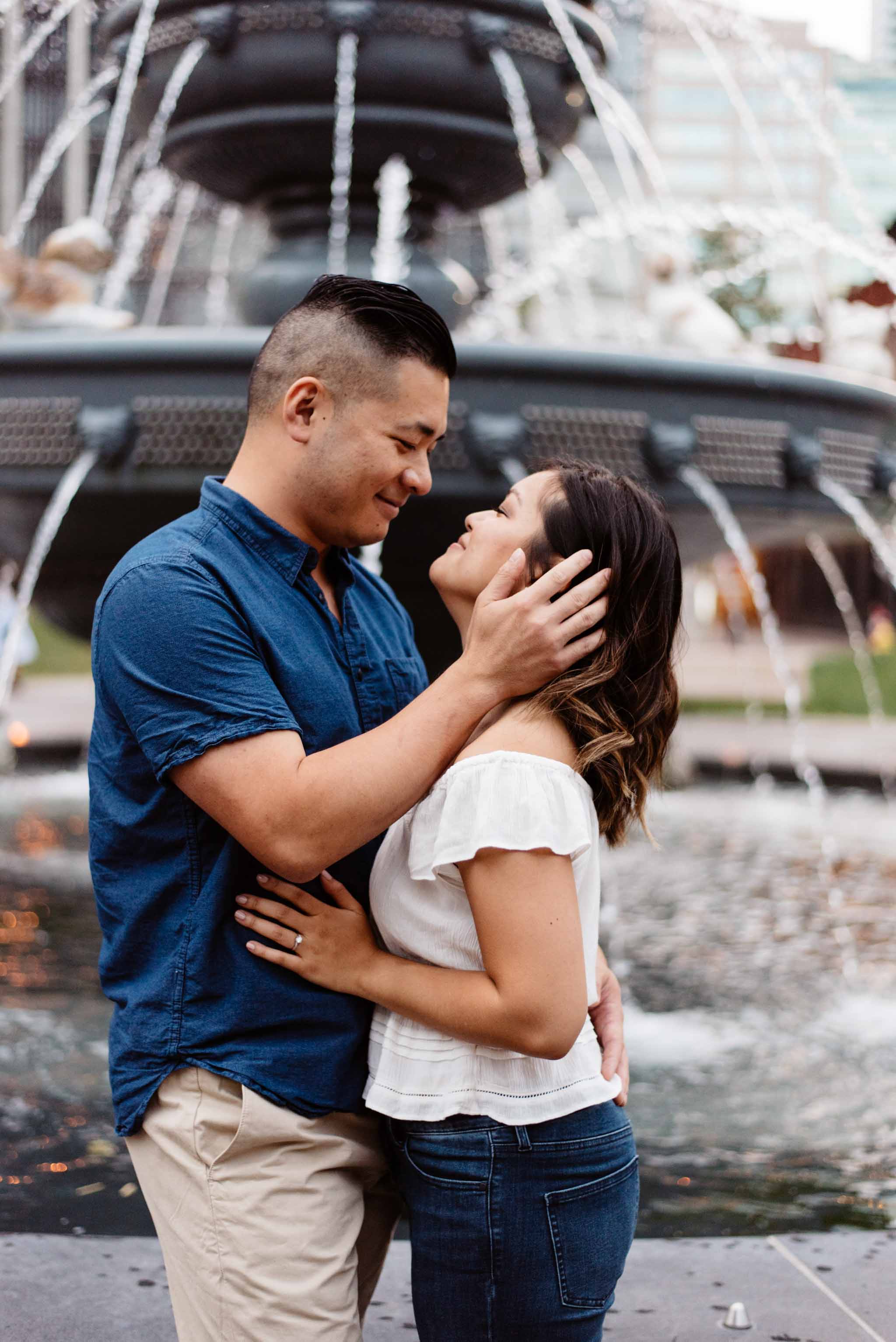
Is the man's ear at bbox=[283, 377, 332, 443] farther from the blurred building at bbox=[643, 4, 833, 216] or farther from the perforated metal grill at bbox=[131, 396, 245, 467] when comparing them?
the blurred building at bbox=[643, 4, 833, 216]

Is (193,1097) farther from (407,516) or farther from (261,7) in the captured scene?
(261,7)

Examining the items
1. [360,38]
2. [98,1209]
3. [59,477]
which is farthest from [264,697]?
[360,38]

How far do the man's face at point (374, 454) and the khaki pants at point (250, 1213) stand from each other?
0.71m

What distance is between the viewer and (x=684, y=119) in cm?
10338

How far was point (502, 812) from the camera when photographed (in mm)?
1604

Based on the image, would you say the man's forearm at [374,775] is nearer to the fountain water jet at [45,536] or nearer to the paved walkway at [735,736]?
the fountain water jet at [45,536]

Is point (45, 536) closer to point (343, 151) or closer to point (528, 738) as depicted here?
point (343, 151)

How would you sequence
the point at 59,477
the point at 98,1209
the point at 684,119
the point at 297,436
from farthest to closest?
the point at 684,119
the point at 59,477
the point at 98,1209
the point at 297,436

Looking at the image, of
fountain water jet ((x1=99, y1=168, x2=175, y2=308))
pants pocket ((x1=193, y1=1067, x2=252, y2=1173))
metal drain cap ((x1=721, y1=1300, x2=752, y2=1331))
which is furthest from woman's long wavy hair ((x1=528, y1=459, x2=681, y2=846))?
fountain water jet ((x1=99, y1=168, x2=175, y2=308))

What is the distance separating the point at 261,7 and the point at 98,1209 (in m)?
3.83

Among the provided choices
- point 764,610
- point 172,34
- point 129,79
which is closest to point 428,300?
point 172,34

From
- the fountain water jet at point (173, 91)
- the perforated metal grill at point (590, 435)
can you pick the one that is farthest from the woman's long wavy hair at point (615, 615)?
the fountain water jet at point (173, 91)

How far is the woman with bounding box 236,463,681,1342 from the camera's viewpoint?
5.27 feet

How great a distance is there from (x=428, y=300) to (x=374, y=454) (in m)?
3.75
